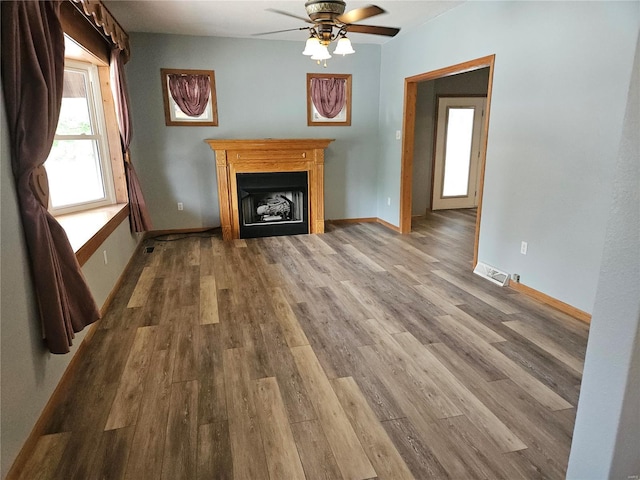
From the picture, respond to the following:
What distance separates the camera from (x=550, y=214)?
3074 mm

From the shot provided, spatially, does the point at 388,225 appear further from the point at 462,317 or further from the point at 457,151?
the point at 462,317

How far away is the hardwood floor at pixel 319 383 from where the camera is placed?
5.49ft

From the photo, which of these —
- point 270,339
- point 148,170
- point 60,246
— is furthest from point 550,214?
point 148,170

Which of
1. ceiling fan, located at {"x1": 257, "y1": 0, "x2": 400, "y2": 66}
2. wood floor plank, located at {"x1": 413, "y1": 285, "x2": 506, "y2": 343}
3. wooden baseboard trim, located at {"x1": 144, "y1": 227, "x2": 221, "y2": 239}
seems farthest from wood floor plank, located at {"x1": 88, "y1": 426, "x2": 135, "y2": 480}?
wooden baseboard trim, located at {"x1": 144, "y1": 227, "x2": 221, "y2": 239}

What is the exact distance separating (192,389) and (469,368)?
61.9 inches

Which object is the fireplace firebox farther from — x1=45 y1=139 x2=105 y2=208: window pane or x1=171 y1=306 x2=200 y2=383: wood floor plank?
x1=171 y1=306 x2=200 y2=383: wood floor plank

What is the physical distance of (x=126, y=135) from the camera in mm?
4152

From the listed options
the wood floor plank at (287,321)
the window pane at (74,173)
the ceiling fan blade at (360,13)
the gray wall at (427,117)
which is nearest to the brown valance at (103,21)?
the window pane at (74,173)

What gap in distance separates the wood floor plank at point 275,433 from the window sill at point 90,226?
1.48 m

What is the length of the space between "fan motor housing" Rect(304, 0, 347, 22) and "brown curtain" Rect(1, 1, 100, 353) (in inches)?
56.0

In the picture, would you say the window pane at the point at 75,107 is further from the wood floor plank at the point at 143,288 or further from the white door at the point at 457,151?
the white door at the point at 457,151

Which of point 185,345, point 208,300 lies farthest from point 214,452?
point 208,300

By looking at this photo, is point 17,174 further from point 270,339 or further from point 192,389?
point 270,339

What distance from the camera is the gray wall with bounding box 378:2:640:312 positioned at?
8.46 ft
